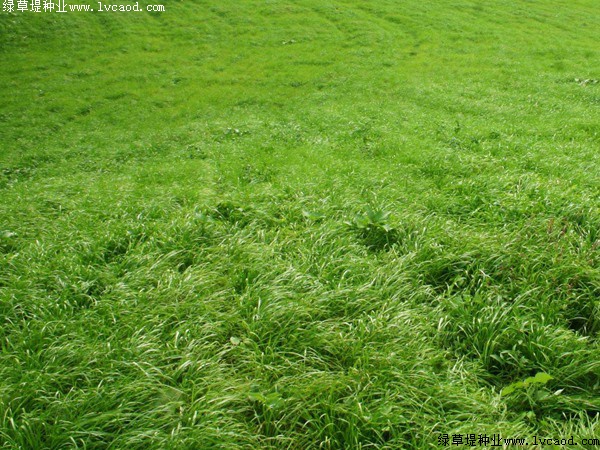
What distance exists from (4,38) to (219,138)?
23.0 metres

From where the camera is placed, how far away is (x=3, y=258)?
20.1ft

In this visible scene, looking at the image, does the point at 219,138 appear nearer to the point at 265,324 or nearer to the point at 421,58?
the point at 265,324

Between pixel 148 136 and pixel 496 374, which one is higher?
pixel 496 374

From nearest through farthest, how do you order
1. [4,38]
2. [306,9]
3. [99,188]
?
[99,188] → [4,38] → [306,9]

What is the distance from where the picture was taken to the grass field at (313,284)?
351cm

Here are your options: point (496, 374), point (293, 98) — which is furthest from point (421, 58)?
point (496, 374)

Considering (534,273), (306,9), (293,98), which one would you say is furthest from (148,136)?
(306,9)

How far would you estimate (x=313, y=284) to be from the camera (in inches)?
204

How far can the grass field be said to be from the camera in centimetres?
351

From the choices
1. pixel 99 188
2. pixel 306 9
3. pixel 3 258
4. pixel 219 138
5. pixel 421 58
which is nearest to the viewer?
pixel 3 258

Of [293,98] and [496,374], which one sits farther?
[293,98]

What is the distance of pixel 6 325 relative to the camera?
181 inches

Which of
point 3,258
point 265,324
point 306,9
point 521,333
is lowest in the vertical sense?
point 3,258

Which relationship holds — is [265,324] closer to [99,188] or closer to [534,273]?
[534,273]
